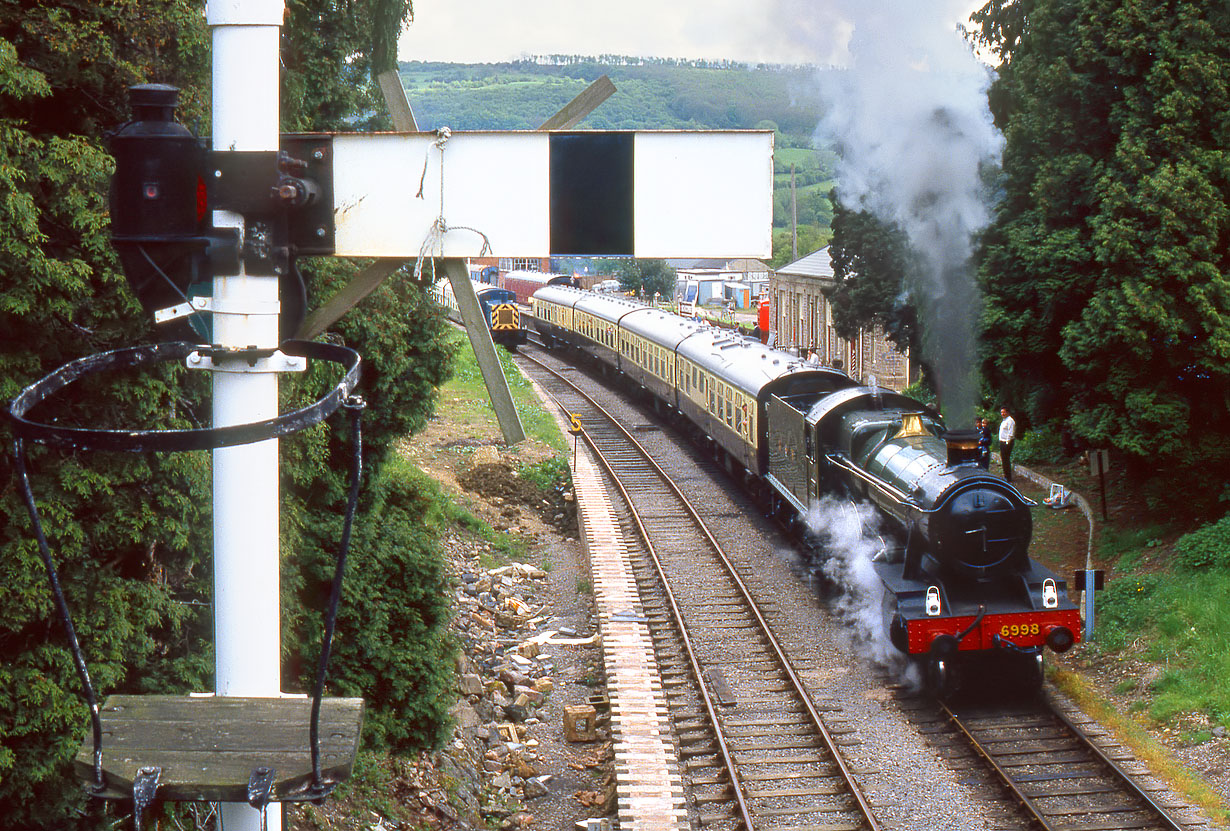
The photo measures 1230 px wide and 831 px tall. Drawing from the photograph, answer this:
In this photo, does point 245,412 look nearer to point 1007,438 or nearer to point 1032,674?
point 1032,674

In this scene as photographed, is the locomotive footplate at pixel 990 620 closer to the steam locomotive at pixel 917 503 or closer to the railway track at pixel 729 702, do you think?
the steam locomotive at pixel 917 503

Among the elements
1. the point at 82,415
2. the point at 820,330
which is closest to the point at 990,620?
the point at 82,415

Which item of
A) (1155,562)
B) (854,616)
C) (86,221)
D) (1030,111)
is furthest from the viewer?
(1030,111)

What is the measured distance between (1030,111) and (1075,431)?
5057 mm

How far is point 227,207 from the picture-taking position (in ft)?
9.59

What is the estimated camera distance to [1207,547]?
1509 centimetres

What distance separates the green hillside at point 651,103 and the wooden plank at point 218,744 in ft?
227

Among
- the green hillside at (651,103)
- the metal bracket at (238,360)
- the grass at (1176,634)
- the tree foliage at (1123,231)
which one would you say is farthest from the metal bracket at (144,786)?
the green hillside at (651,103)

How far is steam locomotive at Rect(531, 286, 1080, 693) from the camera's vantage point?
12.1 m

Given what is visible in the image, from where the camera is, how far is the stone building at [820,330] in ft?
115

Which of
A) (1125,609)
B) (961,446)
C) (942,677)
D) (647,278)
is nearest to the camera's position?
(942,677)

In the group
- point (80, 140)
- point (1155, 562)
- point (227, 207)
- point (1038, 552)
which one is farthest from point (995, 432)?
point (227, 207)

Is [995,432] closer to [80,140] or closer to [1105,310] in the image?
[1105,310]

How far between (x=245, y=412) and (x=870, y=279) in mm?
24747
